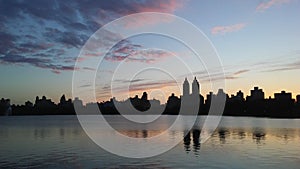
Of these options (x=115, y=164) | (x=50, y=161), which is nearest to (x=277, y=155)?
(x=115, y=164)

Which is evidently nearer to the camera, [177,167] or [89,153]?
[177,167]

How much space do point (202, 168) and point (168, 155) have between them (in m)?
14.9

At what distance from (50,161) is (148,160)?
1723 cm

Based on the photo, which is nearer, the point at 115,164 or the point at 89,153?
the point at 115,164

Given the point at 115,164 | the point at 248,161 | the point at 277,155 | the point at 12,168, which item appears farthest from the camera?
the point at 277,155


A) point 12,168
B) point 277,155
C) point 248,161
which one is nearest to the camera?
point 12,168

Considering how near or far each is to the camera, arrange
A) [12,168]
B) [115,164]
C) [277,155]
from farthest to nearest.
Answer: [277,155], [115,164], [12,168]

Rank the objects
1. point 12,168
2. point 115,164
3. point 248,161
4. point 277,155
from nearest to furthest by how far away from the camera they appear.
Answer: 1. point 12,168
2. point 115,164
3. point 248,161
4. point 277,155

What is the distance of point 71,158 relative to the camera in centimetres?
5972

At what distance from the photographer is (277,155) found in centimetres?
6438

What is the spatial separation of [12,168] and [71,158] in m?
12.0

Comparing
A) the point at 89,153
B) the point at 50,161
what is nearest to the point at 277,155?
the point at 89,153

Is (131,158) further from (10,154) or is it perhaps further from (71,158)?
(10,154)

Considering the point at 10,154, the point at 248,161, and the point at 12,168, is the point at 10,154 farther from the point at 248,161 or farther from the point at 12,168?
the point at 248,161
